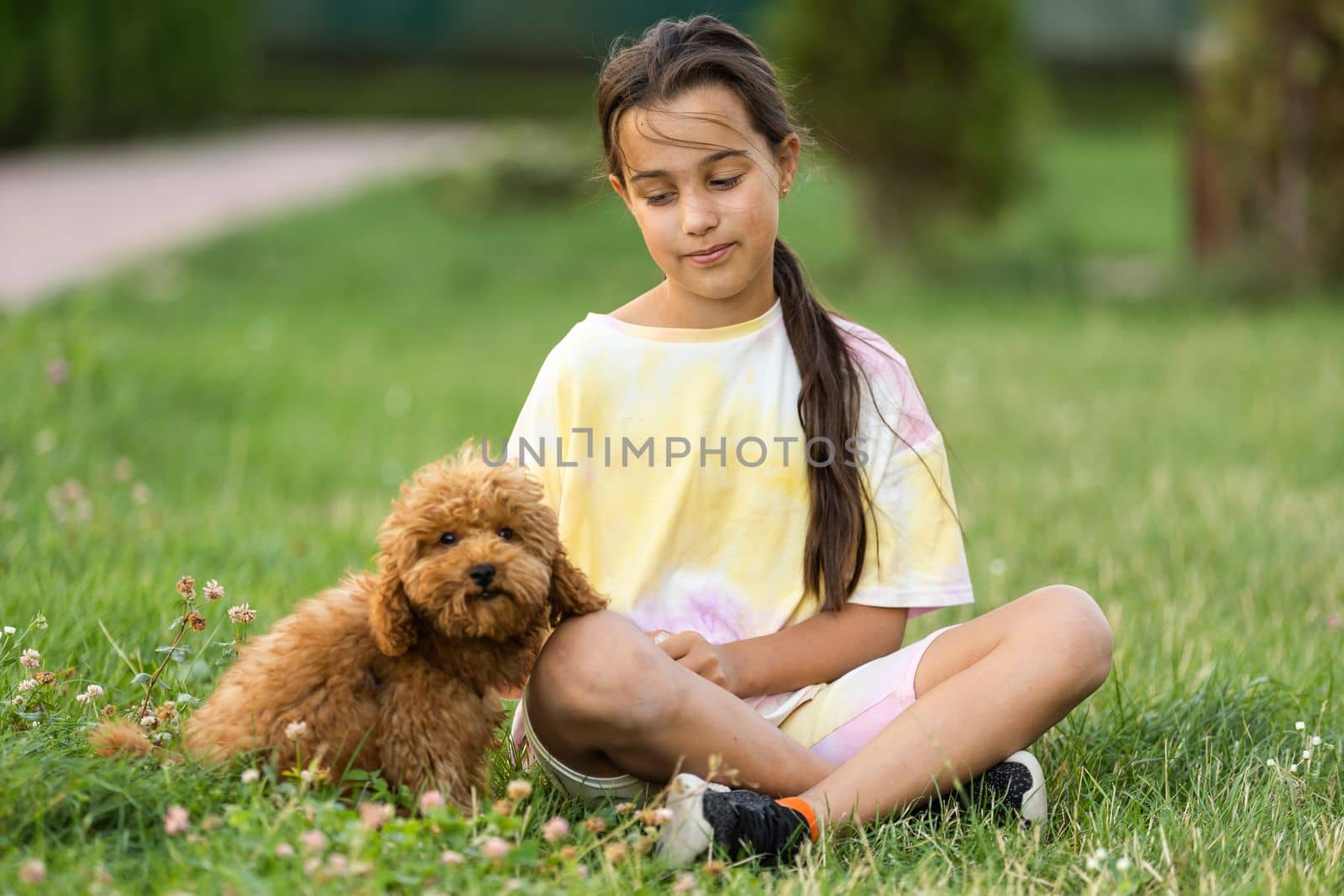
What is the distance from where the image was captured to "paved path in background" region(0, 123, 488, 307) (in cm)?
1150

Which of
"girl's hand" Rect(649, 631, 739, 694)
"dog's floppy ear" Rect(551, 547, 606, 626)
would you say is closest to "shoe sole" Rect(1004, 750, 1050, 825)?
"girl's hand" Rect(649, 631, 739, 694)

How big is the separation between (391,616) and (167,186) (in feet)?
47.0

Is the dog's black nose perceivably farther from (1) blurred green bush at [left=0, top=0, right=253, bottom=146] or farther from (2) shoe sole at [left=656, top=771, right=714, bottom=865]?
(1) blurred green bush at [left=0, top=0, right=253, bottom=146]

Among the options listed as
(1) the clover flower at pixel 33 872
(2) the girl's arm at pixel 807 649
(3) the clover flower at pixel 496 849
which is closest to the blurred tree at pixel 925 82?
(2) the girl's arm at pixel 807 649

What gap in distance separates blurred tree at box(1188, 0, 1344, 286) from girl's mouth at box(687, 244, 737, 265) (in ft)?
25.1

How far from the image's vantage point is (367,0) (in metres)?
22.9

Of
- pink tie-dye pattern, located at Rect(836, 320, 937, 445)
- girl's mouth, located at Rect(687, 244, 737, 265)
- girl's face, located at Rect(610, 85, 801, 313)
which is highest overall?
girl's face, located at Rect(610, 85, 801, 313)

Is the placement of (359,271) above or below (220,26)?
below

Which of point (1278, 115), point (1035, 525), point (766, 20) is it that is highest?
point (766, 20)

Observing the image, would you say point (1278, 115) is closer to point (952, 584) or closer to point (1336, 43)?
point (1336, 43)

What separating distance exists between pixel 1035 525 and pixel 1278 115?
5.62 m

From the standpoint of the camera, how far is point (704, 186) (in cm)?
A: 301

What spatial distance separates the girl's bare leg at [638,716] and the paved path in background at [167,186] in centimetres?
743

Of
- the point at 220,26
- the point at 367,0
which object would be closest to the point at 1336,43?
the point at 220,26
